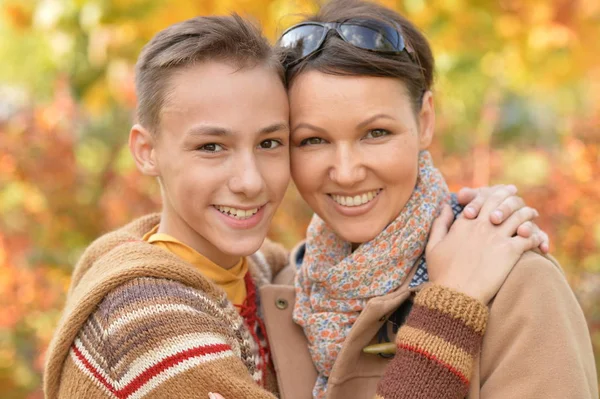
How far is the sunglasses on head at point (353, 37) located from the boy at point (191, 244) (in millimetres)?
110

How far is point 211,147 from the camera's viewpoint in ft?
8.14

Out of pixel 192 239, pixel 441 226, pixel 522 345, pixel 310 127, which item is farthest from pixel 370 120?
pixel 522 345

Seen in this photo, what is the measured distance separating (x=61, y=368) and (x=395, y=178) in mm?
1277

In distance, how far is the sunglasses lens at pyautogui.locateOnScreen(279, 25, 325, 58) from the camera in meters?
2.61

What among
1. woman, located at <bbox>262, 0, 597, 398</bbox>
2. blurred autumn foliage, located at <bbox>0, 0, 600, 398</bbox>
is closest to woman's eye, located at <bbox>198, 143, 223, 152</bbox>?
woman, located at <bbox>262, 0, 597, 398</bbox>

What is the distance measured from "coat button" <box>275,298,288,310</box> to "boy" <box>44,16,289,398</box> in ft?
0.30

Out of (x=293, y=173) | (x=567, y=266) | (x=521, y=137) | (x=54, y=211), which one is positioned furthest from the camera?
(x=521, y=137)

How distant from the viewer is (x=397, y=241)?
2574 mm

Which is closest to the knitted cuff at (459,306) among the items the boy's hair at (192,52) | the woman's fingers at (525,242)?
the woman's fingers at (525,242)

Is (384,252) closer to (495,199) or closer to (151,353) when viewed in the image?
(495,199)

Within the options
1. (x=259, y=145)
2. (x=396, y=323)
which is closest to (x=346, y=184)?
(x=259, y=145)

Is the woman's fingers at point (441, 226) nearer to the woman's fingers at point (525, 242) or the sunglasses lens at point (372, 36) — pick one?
the woman's fingers at point (525, 242)

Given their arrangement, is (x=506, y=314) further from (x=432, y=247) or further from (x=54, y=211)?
(x=54, y=211)

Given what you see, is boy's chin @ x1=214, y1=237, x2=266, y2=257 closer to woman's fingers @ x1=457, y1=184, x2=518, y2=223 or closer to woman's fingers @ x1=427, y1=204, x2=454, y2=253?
woman's fingers @ x1=427, y1=204, x2=454, y2=253
